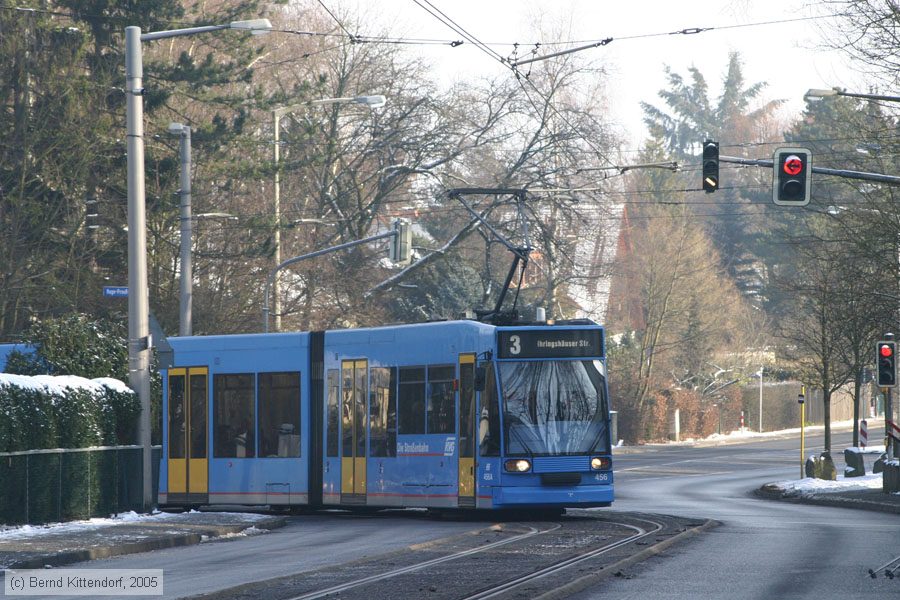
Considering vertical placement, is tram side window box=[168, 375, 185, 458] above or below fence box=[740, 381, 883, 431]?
above

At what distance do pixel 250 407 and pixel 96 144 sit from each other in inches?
436

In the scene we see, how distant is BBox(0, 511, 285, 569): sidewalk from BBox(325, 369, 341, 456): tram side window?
172cm

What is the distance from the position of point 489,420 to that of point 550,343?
1393mm

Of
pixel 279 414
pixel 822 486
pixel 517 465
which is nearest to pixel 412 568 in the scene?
pixel 517 465

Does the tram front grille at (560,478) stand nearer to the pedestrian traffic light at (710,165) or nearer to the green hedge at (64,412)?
the green hedge at (64,412)

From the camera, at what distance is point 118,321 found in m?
33.3

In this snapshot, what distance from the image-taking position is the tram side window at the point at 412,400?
69.8ft

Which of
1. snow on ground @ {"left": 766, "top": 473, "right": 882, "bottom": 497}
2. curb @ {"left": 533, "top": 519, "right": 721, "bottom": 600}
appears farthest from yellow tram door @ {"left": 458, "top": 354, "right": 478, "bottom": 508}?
snow on ground @ {"left": 766, "top": 473, "right": 882, "bottom": 497}

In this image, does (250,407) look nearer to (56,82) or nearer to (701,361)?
(56,82)

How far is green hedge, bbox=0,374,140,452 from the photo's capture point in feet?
61.5

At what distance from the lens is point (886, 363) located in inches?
1127

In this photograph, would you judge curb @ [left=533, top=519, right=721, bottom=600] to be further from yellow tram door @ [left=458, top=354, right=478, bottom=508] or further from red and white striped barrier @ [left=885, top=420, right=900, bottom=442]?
red and white striped barrier @ [left=885, top=420, right=900, bottom=442]

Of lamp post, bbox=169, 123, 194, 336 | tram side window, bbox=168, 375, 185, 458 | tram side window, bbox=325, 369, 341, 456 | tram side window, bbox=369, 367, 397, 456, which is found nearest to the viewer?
tram side window, bbox=369, 367, 397, 456

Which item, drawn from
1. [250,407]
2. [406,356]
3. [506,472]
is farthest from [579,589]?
[250,407]
